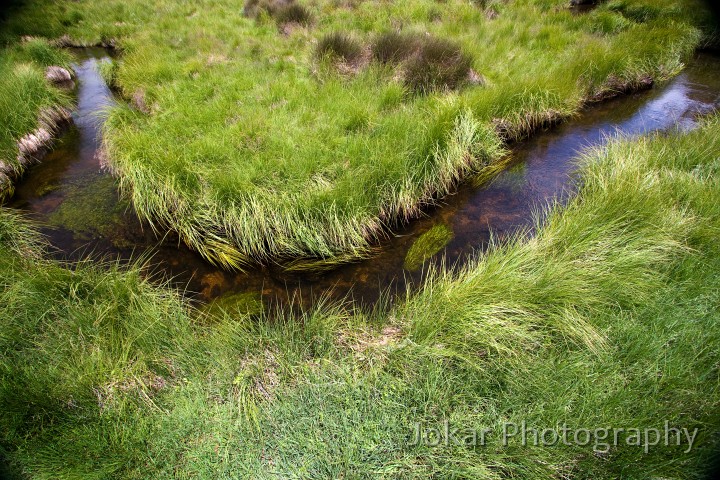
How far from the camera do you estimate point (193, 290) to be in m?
4.29

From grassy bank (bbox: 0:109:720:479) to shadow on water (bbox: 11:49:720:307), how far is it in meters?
0.62

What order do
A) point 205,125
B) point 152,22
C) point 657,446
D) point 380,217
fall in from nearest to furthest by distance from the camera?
point 657,446
point 380,217
point 205,125
point 152,22

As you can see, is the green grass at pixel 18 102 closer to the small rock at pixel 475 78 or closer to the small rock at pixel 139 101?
the small rock at pixel 139 101

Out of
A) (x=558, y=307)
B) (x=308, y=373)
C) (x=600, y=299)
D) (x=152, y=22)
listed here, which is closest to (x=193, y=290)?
(x=308, y=373)

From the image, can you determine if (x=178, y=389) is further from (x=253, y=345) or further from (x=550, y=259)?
(x=550, y=259)

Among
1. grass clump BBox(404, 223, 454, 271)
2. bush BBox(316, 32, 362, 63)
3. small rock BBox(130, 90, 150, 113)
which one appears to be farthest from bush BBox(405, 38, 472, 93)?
small rock BBox(130, 90, 150, 113)

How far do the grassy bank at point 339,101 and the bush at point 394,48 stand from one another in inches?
1.7

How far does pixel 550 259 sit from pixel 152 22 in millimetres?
13468

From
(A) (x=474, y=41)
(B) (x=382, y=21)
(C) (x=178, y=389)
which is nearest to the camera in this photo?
(C) (x=178, y=389)

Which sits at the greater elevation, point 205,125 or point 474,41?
point 474,41

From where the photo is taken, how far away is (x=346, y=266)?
452 centimetres

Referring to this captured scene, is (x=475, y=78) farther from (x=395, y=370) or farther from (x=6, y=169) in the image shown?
(x=6, y=169)

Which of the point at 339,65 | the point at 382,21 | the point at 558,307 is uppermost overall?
the point at 382,21

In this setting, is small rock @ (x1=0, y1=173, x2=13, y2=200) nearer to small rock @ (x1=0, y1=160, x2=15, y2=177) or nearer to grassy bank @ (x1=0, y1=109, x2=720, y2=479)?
small rock @ (x1=0, y1=160, x2=15, y2=177)
